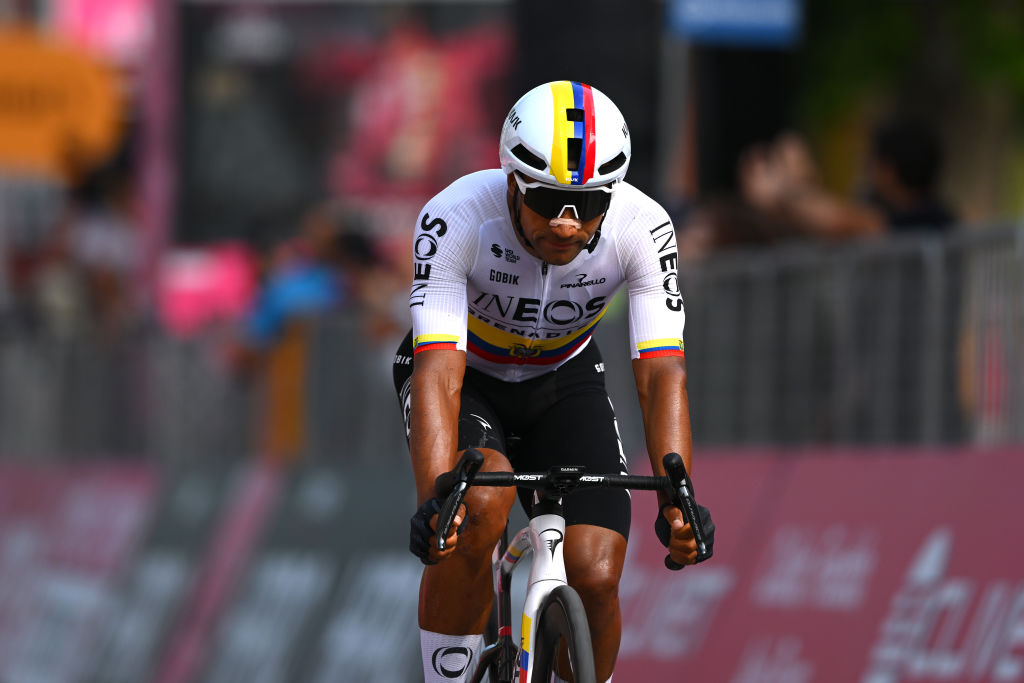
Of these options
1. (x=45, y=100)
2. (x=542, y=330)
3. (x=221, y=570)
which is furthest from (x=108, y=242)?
A: (x=542, y=330)

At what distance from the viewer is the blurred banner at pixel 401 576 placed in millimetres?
7094

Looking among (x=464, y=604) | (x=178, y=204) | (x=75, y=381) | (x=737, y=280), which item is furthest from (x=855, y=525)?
(x=178, y=204)

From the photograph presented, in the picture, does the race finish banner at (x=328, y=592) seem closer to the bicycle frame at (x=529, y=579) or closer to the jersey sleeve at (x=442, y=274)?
the bicycle frame at (x=529, y=579)

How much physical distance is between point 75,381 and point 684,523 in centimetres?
1014

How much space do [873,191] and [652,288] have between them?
3658mm

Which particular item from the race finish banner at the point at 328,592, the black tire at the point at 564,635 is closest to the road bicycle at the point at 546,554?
the black tire at the point at 564,635

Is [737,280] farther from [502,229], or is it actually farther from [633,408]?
[502,229]

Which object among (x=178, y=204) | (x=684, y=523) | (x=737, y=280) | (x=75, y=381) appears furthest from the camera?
(x=178, y=204)

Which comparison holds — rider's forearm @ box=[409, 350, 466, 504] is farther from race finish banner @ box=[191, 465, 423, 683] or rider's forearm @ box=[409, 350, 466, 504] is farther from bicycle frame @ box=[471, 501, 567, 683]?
race finish banner @ box=[191, 465, 423, 683]

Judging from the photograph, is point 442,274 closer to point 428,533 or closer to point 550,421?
point 550,421

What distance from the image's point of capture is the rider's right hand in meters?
5.39

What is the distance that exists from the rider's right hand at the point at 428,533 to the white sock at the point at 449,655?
0.71 m

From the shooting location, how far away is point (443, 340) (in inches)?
231

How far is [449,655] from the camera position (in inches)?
240
